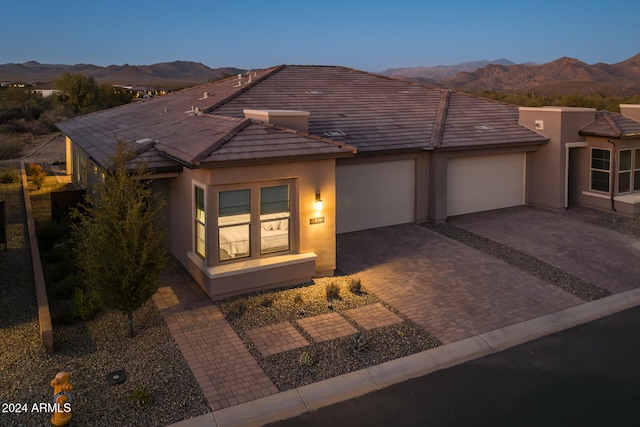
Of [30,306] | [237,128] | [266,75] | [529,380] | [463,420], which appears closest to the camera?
[463,420]

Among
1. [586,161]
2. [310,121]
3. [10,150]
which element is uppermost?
[310,121]

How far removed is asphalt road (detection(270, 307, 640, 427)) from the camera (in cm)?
706

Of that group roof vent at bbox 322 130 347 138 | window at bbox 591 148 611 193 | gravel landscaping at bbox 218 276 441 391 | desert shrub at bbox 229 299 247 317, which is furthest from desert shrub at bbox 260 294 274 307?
window at bbox 591 148 611 193

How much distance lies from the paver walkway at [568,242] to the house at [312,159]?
84 cm

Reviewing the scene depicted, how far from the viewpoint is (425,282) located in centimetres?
1202

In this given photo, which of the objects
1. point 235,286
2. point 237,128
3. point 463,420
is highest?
point 237,128

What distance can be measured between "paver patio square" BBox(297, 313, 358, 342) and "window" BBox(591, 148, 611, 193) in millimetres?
12240

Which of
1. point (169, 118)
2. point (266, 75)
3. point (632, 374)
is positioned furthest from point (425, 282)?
point (266, 75)

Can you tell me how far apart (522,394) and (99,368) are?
19.9 feet

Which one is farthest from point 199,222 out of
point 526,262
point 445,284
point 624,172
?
point 624,172

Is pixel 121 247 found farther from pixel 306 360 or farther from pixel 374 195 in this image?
pixel 374 195

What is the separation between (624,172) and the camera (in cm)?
1808

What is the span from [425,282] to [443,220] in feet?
17.5

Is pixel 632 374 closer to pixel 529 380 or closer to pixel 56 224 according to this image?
pixel 529 380
